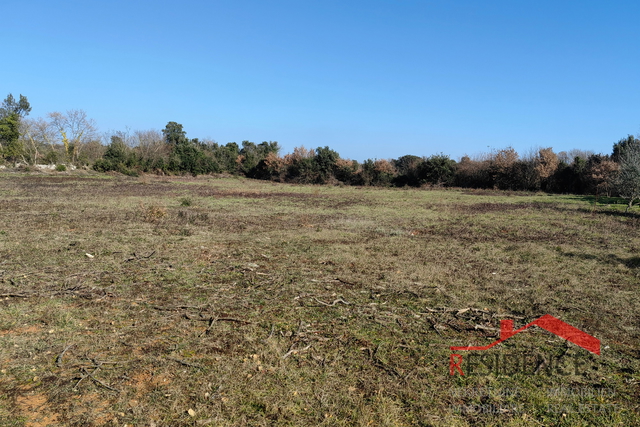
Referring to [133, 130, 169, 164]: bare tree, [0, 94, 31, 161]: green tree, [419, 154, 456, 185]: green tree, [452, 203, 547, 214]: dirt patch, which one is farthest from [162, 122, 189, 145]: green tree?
[452, 203, 547, 214]: dirt patch

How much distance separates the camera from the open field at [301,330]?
282cm

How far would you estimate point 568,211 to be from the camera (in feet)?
55.2

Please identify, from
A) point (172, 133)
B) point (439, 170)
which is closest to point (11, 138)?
point (172, 133)

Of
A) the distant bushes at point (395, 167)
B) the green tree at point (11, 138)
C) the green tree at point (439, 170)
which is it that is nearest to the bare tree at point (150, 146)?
the distant bushes at point (395, 167)

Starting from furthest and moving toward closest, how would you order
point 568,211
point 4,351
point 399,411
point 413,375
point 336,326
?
point 568,211
point 336,326
point 4,351
point 413,375
point 399,411

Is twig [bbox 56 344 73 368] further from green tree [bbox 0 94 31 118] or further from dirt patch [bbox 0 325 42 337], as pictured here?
green tree [bbox 0 94 31 118]

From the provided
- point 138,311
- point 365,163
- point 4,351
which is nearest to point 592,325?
point 138,311

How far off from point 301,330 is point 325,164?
37.0m

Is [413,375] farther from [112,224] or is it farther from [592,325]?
[112,224]

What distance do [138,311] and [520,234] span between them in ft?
34.1

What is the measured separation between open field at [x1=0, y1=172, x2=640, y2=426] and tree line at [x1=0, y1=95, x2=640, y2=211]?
27.9 metres

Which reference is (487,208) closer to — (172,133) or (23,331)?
(23,331)

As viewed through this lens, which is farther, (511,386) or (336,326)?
(336,326)

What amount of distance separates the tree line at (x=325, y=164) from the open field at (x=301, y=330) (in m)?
27.9
